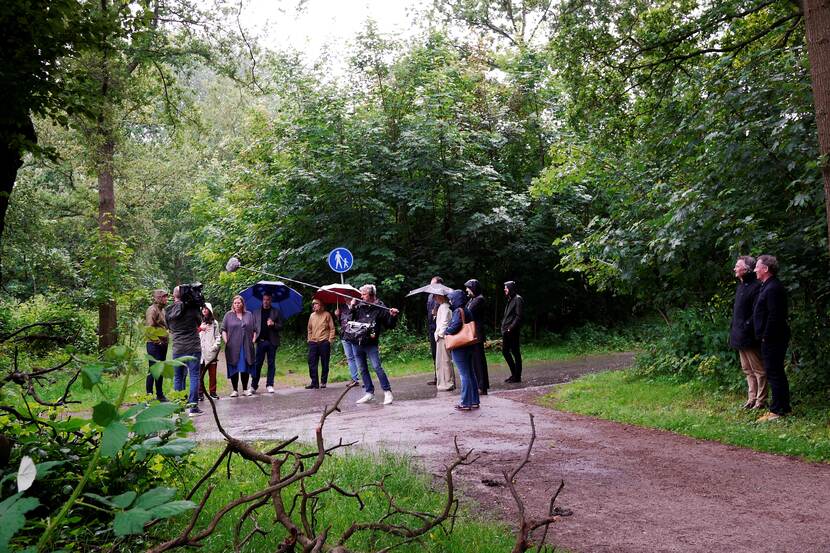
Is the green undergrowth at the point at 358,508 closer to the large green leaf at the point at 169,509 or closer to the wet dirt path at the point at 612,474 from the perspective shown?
the wet dirt path at the point at 612,474

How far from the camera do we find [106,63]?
10.1 m

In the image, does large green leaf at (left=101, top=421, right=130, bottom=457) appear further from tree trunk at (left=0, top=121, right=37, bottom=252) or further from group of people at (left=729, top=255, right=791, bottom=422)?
group of people at (left=729, top=255, right=791, bottom=422)

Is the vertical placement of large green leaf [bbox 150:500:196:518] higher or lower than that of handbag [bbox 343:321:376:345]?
lower

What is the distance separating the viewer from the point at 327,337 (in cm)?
1572

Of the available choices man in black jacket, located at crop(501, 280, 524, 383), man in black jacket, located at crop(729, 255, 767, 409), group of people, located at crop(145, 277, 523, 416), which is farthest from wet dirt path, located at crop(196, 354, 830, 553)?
man in black jacket, located at crop(501, 280, 524, 383)

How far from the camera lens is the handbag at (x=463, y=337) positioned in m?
10.8

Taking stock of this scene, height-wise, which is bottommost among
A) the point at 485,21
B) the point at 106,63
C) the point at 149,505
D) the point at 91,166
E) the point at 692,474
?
the point at 692,474

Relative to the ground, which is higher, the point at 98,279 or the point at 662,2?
the point at 662,2

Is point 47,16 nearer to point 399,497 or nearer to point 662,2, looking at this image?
point 399,497

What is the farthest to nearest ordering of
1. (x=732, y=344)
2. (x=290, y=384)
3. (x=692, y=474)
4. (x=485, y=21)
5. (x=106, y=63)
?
(x=485, y=21), (x=290, y=384), (x=106, y=63), (x=732, y=344), (x=692, y=474)

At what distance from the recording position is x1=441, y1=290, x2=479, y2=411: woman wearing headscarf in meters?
11.0

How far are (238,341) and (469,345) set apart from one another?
577cm

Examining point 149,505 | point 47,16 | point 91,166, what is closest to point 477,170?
point 91,166

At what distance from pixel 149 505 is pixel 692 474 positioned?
20.4 ft
